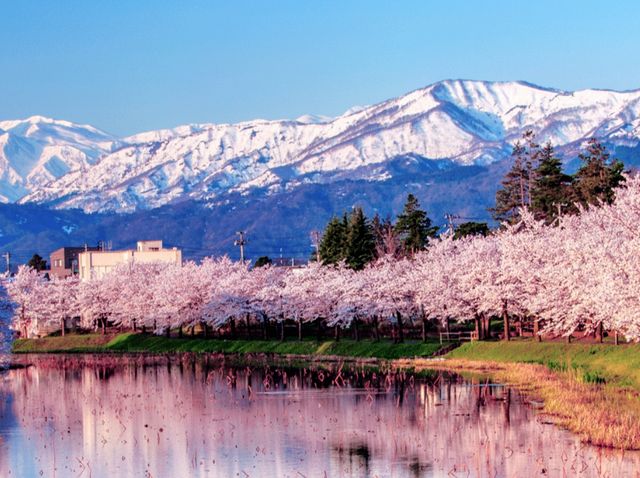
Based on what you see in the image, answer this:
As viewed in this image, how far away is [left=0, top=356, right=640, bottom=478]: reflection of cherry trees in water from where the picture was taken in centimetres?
4272

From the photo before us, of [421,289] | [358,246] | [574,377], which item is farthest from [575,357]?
[358,246]

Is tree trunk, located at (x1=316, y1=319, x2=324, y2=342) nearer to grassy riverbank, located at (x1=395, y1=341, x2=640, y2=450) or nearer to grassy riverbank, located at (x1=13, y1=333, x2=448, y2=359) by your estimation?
grassy riverbank, located at (x1=13, y1=333, x2=448, y2=359)

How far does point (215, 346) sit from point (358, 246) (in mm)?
22401

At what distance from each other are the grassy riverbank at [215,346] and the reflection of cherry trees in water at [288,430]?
1452cm

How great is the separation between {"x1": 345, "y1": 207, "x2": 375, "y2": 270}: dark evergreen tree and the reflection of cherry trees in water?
47.9 meters

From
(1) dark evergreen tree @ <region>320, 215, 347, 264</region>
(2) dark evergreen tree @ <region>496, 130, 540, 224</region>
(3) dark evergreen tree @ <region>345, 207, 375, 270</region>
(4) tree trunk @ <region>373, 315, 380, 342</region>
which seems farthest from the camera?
(2) dark evergreen tree @ <region>496, 130, 540, 224</region>

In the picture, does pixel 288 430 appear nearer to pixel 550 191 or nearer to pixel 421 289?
pixel 421 289

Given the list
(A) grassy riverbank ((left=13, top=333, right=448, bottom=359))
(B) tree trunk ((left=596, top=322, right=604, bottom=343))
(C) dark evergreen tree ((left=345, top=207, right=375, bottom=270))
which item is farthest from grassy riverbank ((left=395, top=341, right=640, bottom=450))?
(C) dark evergreen tree ((left=345, top=207, right=375, bottom=270))

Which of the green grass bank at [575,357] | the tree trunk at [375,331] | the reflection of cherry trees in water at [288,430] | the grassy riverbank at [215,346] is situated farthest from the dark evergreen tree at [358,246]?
the reflection of cherry trees in water at [288,430]

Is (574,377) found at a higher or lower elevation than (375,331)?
lower

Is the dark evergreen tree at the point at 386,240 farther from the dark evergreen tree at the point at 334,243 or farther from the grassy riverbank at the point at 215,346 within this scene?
the grassy riverbank at the point at 215,346

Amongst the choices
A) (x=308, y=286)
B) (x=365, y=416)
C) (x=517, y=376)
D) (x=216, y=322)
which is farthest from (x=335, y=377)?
(x=216, y=322)

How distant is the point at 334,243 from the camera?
13725 cm

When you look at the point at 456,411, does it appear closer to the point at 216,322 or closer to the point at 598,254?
the point at 598,254
